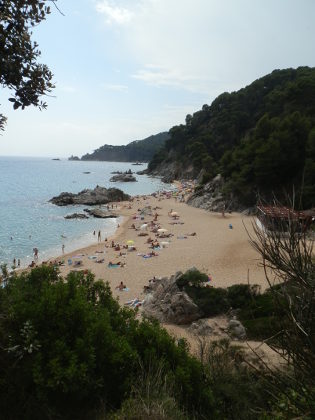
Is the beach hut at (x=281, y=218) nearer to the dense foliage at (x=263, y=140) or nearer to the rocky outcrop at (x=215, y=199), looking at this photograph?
the dense foliage at (x=263, y=140)

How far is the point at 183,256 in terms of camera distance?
24.5 meters

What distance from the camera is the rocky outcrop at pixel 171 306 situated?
13.5 m

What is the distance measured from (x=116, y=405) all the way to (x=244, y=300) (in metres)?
10.1

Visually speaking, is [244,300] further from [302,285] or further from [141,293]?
[302,285]

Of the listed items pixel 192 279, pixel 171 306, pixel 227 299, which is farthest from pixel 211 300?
pixel 171 306

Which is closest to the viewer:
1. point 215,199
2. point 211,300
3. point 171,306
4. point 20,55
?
point 20,55

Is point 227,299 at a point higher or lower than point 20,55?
lower

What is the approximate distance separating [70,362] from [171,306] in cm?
955

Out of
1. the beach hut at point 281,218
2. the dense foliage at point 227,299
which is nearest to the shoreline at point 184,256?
the dense foliage at point 227,299

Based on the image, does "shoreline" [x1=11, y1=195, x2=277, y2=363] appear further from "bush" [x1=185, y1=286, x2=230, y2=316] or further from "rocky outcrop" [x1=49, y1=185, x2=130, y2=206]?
"rocky outcrop" [x1=49, y1=185, x2=130, y2=206]

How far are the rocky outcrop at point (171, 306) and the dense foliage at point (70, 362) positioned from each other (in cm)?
717

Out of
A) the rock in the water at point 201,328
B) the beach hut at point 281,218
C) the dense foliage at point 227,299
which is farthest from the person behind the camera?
the dense foliage at point 227,299

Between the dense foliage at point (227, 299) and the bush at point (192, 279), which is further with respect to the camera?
the bush at point (192, 279)

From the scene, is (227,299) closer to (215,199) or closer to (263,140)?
(263,140)
